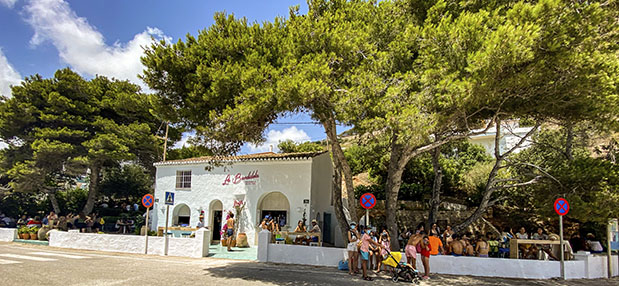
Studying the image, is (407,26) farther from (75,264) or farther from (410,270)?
(75,264)

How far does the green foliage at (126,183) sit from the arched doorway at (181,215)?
41.3ft

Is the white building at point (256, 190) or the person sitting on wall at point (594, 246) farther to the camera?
the white building at point (256, 190)

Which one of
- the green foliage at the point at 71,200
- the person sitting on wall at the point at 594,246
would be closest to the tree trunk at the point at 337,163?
the person sitting on wall at the point at 594,246

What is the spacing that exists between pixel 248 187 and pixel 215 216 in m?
2.80

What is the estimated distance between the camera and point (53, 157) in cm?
2575

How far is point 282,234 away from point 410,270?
5867 millimetres

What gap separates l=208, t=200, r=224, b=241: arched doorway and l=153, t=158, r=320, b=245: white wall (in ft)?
0.53

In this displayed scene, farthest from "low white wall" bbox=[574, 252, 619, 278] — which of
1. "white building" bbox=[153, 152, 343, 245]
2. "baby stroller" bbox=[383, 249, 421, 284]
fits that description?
"white building" bbox=[153, 152, 343, 245]

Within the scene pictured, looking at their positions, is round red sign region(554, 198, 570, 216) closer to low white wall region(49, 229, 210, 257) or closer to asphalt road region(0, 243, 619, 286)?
asphalt road region(0, 243, 619, 286)

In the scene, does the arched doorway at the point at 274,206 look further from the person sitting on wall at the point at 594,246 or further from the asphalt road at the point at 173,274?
the person sitting on wall at the point at 594,246

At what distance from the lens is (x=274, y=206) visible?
1855 cm

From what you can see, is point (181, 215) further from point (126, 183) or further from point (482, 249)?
point (482, 249)

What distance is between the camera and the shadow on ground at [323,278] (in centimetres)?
977

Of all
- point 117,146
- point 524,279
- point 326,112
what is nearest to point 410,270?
point 524,279
